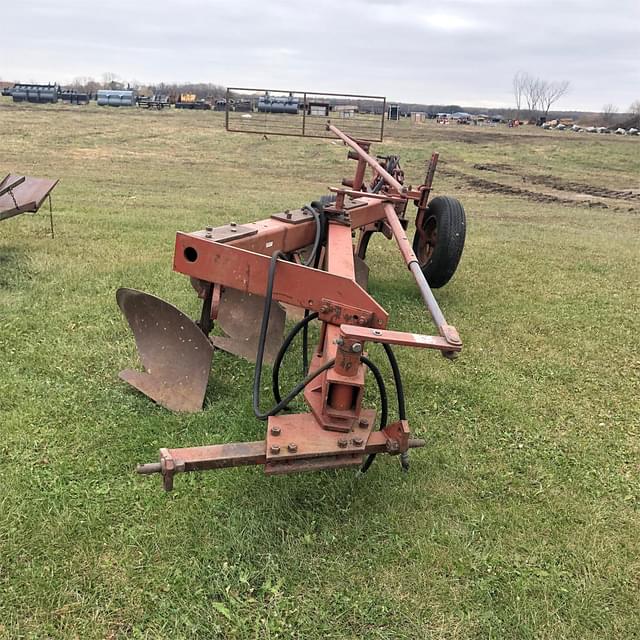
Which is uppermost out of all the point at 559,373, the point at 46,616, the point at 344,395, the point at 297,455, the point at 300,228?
the point at 300,228

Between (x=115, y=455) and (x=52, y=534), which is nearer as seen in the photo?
(x=52, y=534)

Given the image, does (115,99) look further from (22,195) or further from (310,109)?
(22,195)

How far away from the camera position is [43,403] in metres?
3.18

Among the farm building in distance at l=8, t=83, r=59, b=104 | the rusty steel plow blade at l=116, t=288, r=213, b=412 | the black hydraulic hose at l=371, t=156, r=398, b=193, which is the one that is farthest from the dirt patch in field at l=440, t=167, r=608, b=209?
the farm building in distance at l=8, t=83, r=59, b=104

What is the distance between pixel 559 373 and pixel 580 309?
1.65 meters

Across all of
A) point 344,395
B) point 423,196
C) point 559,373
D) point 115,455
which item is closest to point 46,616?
point 115,455

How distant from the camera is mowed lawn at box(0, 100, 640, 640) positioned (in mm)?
2109

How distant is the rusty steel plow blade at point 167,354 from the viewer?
10.4 feet

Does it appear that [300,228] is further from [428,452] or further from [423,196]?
[423,196]

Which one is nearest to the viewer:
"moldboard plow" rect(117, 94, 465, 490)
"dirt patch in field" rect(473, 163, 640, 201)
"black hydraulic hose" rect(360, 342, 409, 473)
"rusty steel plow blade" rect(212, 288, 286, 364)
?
"moldboard plow" rect(117, 94, 465, 490)

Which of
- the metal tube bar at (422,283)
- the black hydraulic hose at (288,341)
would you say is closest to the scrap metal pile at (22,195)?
the metal tube bar at (422,283)

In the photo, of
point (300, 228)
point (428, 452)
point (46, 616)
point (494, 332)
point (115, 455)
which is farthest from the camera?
point (494, 332)

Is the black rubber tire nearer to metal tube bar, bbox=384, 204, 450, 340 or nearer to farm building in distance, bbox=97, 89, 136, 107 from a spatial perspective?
metal tube bar, bbox=384, 204, 450, 340

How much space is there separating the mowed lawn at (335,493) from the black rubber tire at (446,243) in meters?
0.32
